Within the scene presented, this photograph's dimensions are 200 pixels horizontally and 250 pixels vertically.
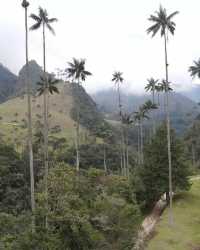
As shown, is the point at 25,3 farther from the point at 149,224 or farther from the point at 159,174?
the point at 159,174

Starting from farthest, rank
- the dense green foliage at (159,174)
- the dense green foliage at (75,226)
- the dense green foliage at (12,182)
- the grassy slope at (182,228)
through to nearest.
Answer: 1. the dense green foliage at (12,182)
2. the dense green foliage at (159,174)
3. the grassy slope at (182,228)
4. the dense green foliage at (75,226)

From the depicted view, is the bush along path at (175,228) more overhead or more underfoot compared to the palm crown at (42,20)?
more underfoot

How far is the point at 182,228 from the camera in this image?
173 feet

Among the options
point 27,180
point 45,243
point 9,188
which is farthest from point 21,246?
point 27,180

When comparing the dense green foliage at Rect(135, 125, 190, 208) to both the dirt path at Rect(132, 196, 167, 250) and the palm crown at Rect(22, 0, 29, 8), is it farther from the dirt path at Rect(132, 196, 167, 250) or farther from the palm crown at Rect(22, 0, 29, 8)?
the palm crown at Rect(22, 0, 29, 8)

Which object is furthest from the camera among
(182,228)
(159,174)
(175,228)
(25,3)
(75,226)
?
(159,174)

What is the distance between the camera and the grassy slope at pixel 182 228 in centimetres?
4688

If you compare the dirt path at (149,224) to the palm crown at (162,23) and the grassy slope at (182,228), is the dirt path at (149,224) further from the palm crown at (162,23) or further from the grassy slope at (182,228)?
the palm crown at (162,23)

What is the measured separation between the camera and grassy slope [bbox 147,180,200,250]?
4688cm

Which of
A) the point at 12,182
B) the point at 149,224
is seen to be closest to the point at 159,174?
the point at 149,224

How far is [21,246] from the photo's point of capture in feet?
112

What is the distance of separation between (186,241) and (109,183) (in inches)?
582

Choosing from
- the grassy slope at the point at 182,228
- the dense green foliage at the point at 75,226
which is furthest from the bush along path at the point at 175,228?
the dense green foliage at the point at 75,226

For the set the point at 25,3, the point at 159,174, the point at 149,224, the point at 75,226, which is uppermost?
A: the point at 25,3
